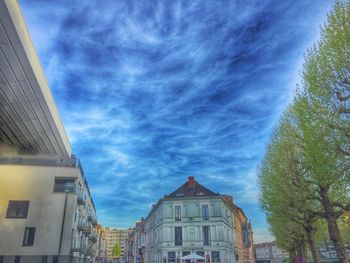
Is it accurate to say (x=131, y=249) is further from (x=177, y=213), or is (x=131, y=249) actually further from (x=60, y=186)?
(x=60, y=186)

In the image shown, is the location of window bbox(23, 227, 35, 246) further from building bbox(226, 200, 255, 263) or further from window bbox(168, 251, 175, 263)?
building bbox(226, 200, 255, 263)

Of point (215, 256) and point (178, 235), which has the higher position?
point (178, 235)

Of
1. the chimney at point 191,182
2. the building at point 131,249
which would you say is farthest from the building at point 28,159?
the building at point 131,249

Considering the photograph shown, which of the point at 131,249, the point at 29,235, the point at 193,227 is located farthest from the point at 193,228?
the point at 131,249

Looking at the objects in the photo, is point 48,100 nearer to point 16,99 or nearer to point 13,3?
point 16,99

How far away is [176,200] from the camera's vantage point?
48438 millimetres

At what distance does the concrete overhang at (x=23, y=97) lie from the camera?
874cm

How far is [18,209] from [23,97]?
33.7ft

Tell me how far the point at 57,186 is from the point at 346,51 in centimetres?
2133

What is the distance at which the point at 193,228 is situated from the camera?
46.2 meters

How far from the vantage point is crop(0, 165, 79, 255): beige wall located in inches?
742

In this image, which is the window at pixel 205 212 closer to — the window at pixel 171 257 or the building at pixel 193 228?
the building at pixel 193 228

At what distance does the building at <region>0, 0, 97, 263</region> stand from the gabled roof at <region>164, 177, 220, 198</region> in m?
25.2

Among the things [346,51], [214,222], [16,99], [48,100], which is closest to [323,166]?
[346,51]
